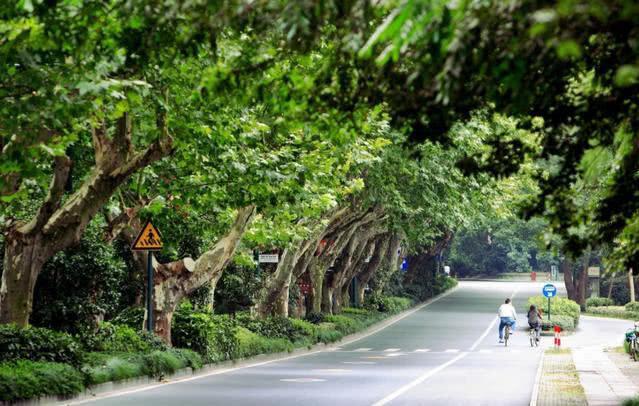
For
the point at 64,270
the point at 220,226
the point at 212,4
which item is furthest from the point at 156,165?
the point at 212,4

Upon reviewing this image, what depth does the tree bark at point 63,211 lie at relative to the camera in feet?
57.4

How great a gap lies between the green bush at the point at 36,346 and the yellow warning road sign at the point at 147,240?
312 centimetres

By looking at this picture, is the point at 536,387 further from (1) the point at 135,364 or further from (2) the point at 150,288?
(2) the point at 150,288

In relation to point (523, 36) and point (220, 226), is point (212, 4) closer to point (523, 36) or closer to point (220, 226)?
point (523, 36)

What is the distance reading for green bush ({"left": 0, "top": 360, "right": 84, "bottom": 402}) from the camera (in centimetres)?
1556

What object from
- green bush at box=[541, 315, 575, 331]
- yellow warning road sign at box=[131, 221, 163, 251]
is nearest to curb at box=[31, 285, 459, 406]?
yellow warning road sign at box=[131, 221, 163, 251]

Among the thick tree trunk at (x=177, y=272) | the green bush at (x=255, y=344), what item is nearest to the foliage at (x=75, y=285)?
the thick tree trunk at (x=177, y=272)

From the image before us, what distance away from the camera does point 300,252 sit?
124ft

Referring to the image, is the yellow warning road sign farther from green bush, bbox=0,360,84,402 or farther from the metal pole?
green bush, bbox=0,360,84,402

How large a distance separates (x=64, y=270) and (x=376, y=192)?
13.2 metres

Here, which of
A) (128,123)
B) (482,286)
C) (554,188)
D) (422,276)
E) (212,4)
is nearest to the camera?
(212,4)

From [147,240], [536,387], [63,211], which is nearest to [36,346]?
[63,211]

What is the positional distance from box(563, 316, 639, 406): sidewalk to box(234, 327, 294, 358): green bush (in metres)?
8.94

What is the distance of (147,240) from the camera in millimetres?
21953
